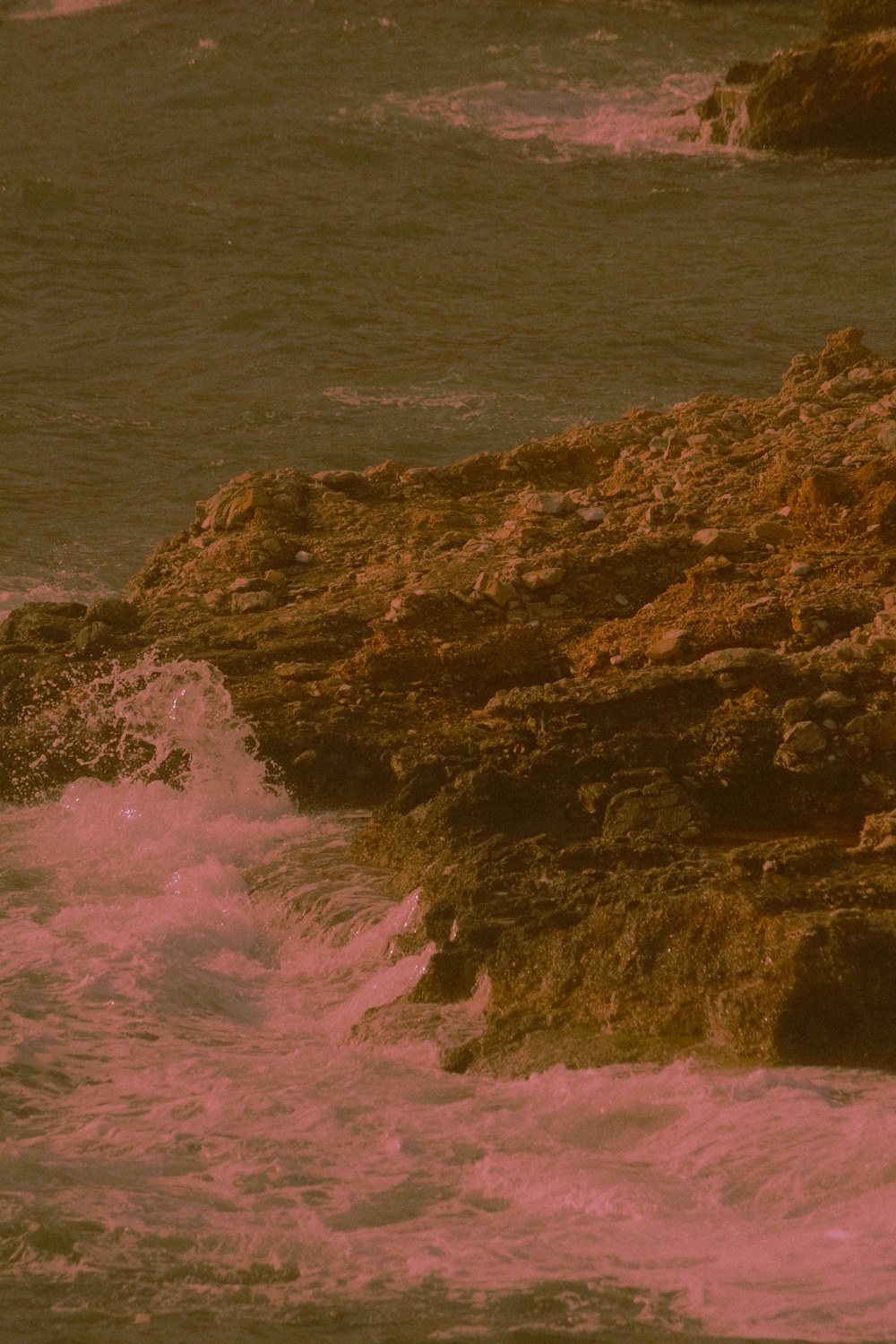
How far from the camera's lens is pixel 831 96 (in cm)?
2453

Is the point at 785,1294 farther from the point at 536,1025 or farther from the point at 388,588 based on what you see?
the point at 388,588

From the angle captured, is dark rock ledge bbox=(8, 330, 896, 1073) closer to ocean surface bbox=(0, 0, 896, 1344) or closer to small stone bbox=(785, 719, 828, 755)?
small stone bbox=(785, 719, 828, 755)

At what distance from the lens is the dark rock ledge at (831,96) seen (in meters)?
24.3

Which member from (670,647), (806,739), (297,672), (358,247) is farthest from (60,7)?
(806,739)

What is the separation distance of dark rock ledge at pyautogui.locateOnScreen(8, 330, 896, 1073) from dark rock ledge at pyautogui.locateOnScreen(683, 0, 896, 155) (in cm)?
1476

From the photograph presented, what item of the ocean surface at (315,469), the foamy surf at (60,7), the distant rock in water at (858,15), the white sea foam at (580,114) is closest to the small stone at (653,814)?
the ocean surface at (315,469)

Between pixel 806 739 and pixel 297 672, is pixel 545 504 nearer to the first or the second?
pixel 297 672

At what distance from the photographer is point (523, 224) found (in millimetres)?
21750

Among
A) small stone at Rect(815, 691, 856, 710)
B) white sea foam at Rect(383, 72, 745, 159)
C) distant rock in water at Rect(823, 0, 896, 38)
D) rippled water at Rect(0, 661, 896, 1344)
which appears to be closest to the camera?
rippled water at Rect(0, 661, 896, 1344)

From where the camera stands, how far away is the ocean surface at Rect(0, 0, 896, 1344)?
18.3ft

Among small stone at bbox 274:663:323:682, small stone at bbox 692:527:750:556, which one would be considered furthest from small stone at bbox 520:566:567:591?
small stone at bbox 274:663:323:682

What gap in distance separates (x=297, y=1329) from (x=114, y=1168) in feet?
3.61

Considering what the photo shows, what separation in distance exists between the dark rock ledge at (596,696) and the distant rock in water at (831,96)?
14.8 meters

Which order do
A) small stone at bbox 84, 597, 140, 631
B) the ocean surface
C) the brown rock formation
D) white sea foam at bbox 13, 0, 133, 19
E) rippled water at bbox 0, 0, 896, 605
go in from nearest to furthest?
the ocean surface < small stone at bbox 84, 597, 140, 631 < rippled water at bbox 0, 0, 896, 605 < the brown rock formation < white sea foam at bbox 13, 0, 133, 19
